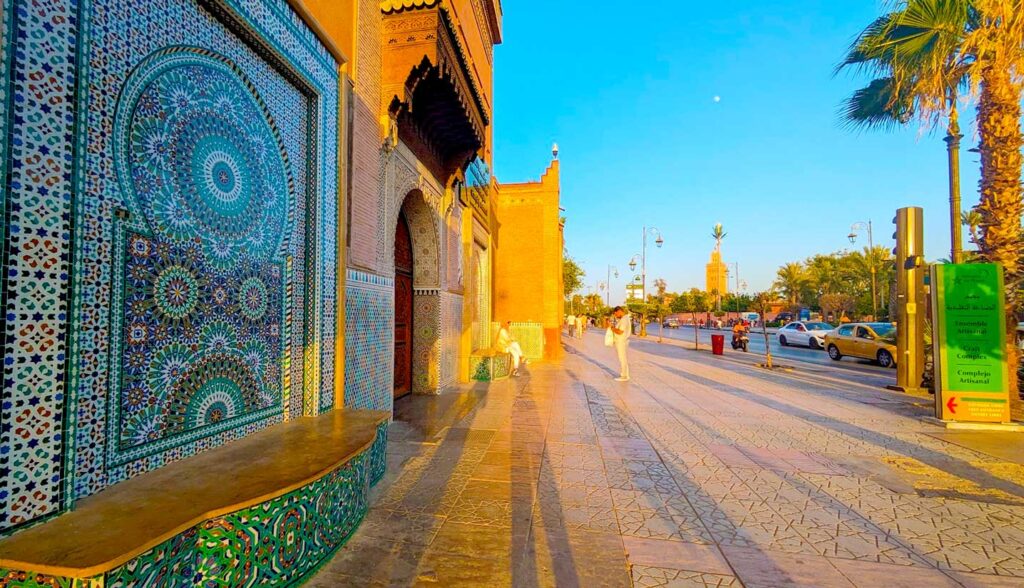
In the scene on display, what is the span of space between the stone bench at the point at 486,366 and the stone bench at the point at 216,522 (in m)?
6.12

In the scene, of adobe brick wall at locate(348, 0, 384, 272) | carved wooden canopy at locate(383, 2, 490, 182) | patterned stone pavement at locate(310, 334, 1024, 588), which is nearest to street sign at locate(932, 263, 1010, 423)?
patterned stone pavement at locate(310, 334, 1024, 588)

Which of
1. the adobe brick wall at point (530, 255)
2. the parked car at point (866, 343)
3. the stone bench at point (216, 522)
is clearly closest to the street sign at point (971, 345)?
the stone bench at point (216, 522)

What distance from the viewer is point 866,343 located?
45.8ft

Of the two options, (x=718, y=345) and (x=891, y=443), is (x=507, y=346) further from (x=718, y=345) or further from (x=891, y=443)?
(x=718, y=345)

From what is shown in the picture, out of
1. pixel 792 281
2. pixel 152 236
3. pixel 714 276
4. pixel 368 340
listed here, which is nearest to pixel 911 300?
pixel 368 340

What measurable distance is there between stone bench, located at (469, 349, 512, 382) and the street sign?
705 cm

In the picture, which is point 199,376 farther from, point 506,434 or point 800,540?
point 800,540

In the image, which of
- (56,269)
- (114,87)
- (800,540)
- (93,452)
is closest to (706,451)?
(800,540)

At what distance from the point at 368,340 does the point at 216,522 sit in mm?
2989

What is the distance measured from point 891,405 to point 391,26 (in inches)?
370

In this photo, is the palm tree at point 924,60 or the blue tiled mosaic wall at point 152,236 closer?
the blue tiled mosaic wall at point 152,236

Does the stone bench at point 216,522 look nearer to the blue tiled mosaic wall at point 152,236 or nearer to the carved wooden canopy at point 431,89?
the blue tiled mosaic wall at point 152,236

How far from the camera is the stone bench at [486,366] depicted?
904 centimetres

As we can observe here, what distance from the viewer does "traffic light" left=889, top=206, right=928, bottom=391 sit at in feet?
27.2
